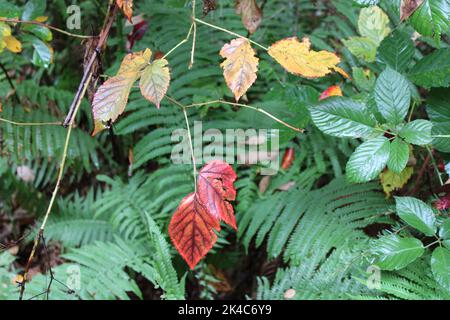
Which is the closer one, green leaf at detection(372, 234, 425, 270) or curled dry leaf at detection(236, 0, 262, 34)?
green leaf at detection(372, 234, 425, 270)

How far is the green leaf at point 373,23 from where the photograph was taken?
52.1 inches

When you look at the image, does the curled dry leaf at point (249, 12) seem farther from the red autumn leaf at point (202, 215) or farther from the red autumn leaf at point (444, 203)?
the red autumn leaf at point (444, 203)

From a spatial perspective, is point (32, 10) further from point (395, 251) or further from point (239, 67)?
point (395, 251)

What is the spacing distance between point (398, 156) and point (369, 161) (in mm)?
57

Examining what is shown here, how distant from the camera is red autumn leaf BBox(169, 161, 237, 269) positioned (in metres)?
0.90

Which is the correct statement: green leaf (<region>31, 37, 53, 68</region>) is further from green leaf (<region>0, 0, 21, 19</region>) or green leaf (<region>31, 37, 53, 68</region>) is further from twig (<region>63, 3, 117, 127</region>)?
twig (<region>63, 3, 117, 127</region>)

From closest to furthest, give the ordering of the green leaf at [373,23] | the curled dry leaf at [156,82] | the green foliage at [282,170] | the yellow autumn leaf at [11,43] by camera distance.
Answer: the curled dry leaf at [156,82] < the green foliage at [282,170] < the yellow autumn leaf at [11,43] < the green leaf at [373,23]

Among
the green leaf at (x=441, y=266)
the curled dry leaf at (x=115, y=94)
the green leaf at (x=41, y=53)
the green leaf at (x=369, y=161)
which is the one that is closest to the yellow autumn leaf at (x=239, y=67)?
the curled dry leaf at (x=115, y=94)

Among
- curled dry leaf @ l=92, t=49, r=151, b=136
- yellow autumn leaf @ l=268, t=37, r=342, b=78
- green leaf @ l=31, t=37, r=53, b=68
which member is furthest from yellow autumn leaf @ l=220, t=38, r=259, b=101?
green leaf @ l=31, t=37, r=53, b=68

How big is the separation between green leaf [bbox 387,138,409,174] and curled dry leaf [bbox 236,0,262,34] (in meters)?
0.43

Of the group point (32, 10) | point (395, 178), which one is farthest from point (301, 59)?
point (32, 10)

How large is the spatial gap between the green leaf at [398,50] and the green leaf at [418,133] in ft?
0.72
